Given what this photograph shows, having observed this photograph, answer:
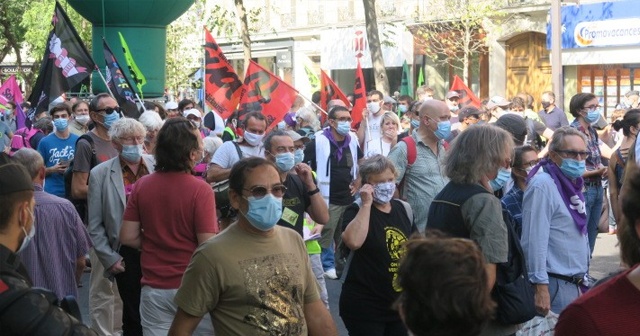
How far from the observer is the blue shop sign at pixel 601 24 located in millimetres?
29250

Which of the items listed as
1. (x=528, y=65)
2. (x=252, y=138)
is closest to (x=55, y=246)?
(x=252, y=138)

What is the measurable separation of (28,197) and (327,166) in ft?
23.8

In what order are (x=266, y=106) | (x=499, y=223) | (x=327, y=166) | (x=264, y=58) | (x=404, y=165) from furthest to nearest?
(x=264, y=58) → (x=266, y=106) → (x=327, y=166) → (x=404, y=165) → (x=499, y=223)

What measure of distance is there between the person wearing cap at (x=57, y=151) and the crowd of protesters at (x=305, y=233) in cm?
165

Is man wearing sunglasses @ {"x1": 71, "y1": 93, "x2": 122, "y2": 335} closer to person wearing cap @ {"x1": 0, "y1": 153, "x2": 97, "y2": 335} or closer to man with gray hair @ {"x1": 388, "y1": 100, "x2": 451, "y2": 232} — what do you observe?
man with gray hair @ {"x1": 388, "y1": 100, "x2": 451, "y2": 232}

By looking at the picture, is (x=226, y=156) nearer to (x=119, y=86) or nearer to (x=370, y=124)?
(x=119, y=86)

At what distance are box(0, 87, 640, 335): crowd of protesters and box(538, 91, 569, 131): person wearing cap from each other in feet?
20.1

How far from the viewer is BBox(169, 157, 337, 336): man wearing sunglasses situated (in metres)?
4.52

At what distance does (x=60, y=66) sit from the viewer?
12883 millimetres

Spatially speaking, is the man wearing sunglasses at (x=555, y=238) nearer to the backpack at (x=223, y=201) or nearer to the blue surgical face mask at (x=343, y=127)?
the backpack at (x=223, y=201)

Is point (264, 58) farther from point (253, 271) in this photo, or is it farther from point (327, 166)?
point (253, 271)

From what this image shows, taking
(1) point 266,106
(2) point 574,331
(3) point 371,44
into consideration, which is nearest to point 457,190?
(2) point 574,331

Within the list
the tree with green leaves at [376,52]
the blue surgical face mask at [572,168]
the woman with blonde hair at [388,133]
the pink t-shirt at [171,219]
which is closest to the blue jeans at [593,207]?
the woman with blonde hair at [388,133]

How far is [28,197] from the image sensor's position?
12.1ft
